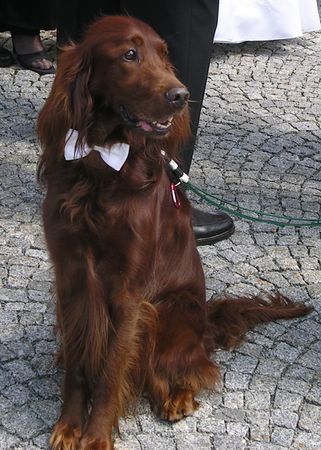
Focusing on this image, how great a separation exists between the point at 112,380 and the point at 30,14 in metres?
3.46

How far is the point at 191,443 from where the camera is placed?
286 cm

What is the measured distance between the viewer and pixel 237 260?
12.9 feet

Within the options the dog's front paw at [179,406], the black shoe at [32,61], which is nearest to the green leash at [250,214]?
the dog's front paw at [179,406]

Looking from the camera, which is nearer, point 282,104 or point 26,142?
point 26,142

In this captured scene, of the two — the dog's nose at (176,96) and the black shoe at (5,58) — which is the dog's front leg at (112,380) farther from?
the black shoe at (5,58)

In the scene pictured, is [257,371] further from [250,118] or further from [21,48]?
[21,48]

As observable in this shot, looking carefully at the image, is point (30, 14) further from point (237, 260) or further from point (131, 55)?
point (131, 55)

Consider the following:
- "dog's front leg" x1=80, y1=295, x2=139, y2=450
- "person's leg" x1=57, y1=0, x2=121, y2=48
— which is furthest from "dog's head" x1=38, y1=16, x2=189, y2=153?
"person's leg" x1=57, y1=0, x2=121, y2=48

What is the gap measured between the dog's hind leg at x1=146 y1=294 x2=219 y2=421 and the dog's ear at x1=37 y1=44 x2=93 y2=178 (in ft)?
2.40

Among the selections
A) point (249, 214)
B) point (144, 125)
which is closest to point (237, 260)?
point (249, 214)

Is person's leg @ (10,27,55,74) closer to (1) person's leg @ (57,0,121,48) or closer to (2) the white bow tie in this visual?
(1) person's leg @ (57,0,121,48)

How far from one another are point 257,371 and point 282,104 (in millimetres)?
2718

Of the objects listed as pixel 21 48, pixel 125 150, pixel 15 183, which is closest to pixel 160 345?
pixel 125 150

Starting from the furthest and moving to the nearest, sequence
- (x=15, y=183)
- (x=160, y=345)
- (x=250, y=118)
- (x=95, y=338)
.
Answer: (x=250, y=118) → (x=15, y=183) → (x=160, y=345) → (x=95, y=338)
